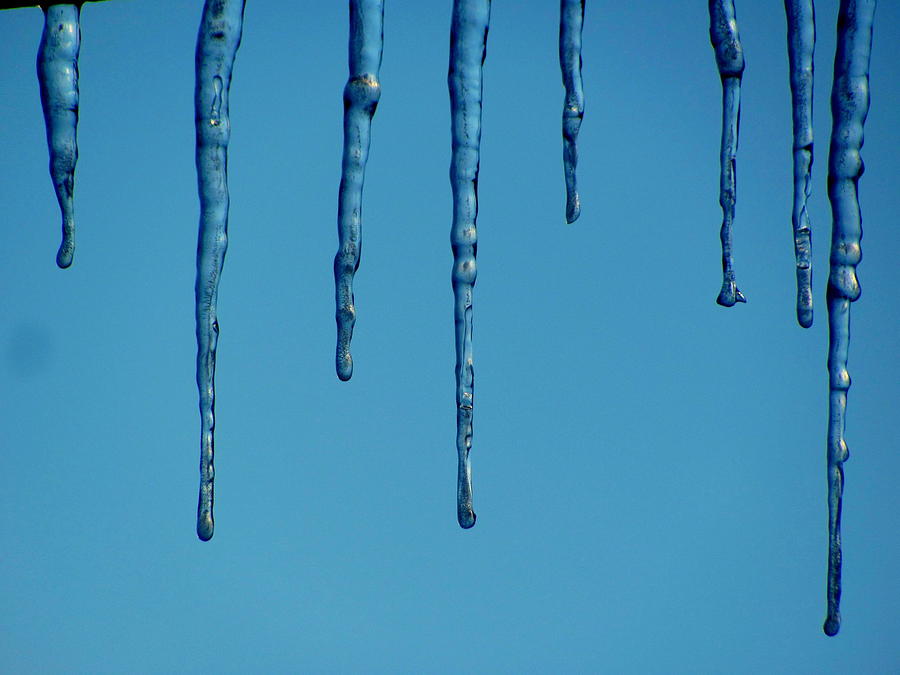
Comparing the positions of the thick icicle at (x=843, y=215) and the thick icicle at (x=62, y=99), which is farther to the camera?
the thick icicle at (x=62, y=99)

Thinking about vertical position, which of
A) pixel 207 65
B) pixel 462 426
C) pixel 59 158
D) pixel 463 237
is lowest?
pixel 462 426

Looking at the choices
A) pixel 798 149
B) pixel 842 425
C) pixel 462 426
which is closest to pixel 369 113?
pixel 462 426

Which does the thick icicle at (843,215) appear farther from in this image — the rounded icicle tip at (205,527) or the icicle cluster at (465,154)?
the rounded icicle tip at (205,527)

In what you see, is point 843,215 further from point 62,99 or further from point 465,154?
point 62,99

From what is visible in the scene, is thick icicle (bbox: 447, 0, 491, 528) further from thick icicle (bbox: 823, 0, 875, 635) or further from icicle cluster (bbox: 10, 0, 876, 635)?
thick icicle (bbox: 823, 0, 875, 635)

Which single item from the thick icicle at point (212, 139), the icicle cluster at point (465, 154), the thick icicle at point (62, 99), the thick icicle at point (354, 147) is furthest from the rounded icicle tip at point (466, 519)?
the thick icicle at point (62, 99)

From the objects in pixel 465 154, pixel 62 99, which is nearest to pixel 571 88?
pixel 465 154

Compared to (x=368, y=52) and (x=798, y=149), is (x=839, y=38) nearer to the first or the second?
(x=798, y=149)
